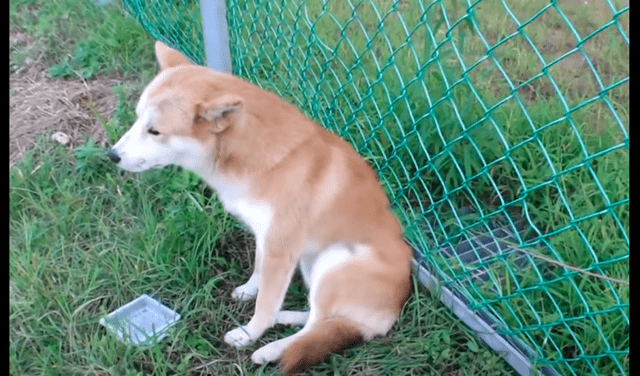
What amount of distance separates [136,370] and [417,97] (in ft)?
4.60

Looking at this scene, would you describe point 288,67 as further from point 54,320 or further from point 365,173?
point 54,320

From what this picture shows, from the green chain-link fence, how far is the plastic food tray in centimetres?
90

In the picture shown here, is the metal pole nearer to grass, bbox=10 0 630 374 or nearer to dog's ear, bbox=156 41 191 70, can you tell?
grass, bbox=10 0 630 374

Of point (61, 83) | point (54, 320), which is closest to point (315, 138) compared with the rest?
point (54, 320)

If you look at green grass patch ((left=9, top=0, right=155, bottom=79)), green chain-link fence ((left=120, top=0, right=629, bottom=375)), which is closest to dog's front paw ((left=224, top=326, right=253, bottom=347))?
green chain-link fence ((left=120, top=0, right=629, bottom=375))

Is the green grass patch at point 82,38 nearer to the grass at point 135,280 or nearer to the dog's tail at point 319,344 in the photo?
the grass at point 135,280

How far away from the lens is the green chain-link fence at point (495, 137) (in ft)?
5.12

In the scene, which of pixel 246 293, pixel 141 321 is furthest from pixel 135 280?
pixel 246 293

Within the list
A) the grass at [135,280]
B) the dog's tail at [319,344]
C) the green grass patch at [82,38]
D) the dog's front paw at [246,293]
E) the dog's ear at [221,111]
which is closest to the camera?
the dog's ear at [221,111]

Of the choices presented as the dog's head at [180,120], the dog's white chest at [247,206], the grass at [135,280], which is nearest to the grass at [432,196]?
the grass at [135,280]

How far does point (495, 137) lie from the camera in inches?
79.4

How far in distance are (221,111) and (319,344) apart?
2.32 ft

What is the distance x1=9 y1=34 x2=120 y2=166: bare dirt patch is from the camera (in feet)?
7.51

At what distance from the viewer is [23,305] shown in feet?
5.44
